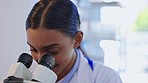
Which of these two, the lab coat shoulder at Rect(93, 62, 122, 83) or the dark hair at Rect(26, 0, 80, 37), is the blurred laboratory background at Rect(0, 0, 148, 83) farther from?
the dark hair at Rect(26, 0, 80, 37)

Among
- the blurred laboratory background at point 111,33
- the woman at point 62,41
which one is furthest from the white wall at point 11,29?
the woman at point 62,41

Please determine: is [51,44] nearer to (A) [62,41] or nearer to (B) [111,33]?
(A) [62,41]

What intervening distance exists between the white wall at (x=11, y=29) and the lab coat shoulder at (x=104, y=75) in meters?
1.10

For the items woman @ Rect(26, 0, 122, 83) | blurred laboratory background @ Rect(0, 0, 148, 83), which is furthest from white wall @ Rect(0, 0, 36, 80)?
woman @ Rect(26, 0, 122, 83)

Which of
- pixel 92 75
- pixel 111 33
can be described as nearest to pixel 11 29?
pixel 111 33

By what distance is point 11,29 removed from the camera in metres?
2.09

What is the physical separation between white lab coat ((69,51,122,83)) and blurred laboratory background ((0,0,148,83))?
921 millimetres

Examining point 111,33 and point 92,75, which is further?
point 111,33

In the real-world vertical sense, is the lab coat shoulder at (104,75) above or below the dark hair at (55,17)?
below

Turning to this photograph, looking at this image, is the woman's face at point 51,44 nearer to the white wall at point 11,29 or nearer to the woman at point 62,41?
the woman at point 62,41

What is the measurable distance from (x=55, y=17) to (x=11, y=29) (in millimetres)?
1169

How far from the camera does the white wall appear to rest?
207 centimetres

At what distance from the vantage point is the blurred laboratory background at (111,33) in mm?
2074

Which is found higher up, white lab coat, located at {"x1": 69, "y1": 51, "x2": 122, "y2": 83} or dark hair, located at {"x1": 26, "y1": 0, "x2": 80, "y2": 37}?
dark hair, located at {"x1": 26, "y1": 0, "x2": 80, "y2": 37}
